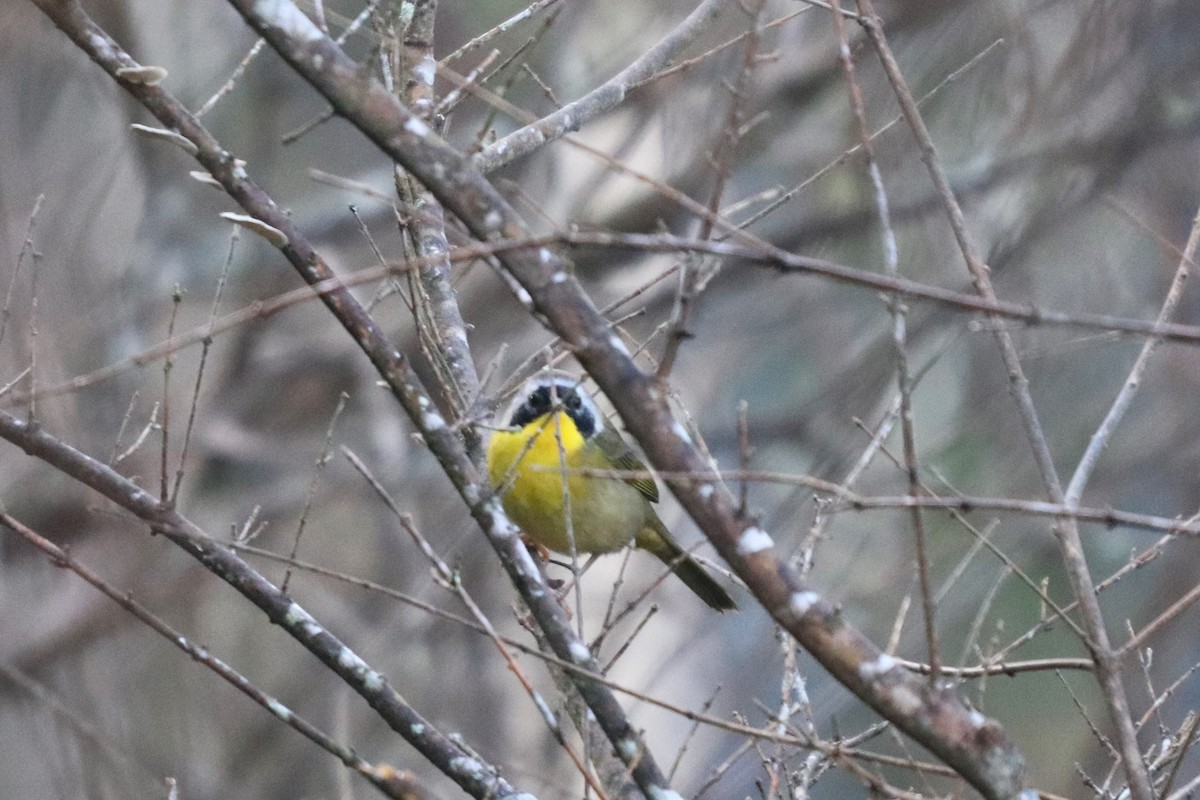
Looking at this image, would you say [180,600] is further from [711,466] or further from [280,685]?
[711,466]

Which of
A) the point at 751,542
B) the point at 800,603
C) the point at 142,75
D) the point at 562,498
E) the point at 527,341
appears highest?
the point at 527,341

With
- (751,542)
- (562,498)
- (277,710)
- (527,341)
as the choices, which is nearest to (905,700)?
(751,542)

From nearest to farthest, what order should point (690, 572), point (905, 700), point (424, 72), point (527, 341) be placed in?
point (905, 700)
point (424, 72)
point (690, 572)
point (527, 341)

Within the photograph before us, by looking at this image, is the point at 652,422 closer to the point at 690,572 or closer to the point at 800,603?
the point at 800,603

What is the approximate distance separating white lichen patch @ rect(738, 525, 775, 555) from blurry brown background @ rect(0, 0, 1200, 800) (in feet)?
13.9

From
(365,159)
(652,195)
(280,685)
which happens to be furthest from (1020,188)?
(280,685)

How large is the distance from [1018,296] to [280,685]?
5.61m

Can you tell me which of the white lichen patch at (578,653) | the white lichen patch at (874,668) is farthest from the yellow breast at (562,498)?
the white lichen patch at (874,668)

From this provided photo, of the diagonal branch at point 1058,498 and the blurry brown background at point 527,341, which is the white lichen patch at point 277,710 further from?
the blurry brown background at point 527,341

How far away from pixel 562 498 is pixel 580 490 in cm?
19

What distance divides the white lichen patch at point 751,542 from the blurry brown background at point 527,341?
4222 millimetres

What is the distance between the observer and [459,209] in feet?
7.44

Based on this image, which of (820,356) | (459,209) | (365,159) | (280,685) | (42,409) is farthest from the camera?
(820,356)

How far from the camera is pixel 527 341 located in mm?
8992
